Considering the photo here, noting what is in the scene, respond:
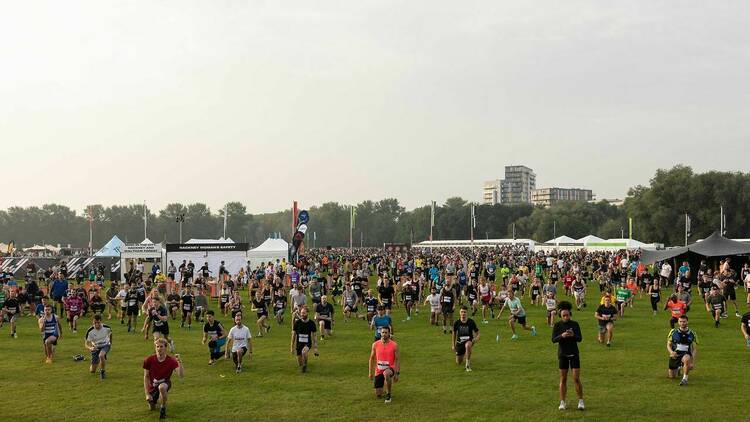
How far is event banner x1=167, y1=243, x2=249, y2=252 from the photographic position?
39562mm

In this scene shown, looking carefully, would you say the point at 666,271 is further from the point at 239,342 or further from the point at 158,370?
the point at 158,370

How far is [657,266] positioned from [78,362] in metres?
32.7

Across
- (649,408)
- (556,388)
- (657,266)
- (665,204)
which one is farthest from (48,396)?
(665,204)

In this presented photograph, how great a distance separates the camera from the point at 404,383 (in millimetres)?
13602

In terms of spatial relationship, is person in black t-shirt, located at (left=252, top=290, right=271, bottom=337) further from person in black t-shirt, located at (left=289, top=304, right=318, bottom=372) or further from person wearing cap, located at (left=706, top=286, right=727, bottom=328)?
person wearing cap, located at (left=706, top=286, right=727, bottom=328)

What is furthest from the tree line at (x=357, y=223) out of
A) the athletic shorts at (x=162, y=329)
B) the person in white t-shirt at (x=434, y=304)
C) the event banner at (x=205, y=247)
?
the athletic shorts at (x=162, y=329)

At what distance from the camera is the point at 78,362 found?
1642 cm

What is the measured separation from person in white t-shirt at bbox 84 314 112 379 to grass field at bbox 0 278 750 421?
0.36m

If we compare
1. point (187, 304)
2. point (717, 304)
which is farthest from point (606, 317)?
point (187, 304)

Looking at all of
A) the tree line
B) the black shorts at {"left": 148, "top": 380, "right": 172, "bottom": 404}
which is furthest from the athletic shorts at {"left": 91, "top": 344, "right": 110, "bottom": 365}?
the tree line

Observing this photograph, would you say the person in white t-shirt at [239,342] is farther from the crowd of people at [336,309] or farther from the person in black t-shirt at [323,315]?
the person in black t-shirt at [323,315]

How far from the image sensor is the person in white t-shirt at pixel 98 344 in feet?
47.5

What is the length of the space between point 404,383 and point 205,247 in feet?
94.0

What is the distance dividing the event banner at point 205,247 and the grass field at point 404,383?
759 inches
